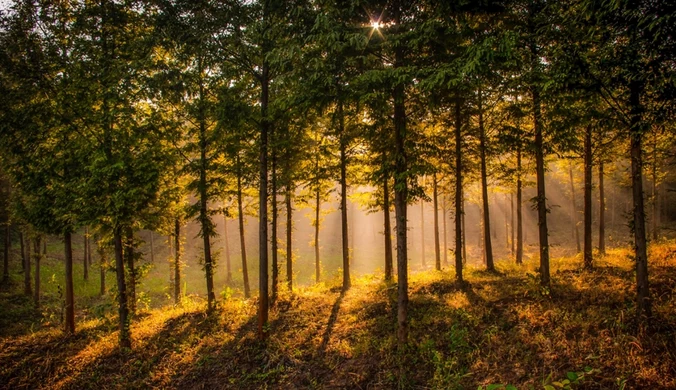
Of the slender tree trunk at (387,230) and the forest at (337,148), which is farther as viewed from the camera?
the slender tree trunk at (387,230)

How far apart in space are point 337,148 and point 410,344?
9994 mm

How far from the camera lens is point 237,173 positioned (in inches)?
531

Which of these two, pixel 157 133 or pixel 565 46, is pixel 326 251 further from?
pixel 565 46

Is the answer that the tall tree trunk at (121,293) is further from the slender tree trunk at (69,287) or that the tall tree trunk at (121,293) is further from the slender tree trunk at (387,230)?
the slender tree trunk at (387,230)

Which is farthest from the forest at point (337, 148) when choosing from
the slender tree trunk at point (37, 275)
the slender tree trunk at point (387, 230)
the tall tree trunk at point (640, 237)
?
the slender tree trunk at point (37, 275)

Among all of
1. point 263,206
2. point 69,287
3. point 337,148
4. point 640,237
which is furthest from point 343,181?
point 69,287

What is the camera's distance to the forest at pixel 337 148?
687 cm

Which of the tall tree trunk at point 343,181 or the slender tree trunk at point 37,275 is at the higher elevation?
the tall tree trunk at point 343,181

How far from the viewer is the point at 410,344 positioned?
9.04 meters

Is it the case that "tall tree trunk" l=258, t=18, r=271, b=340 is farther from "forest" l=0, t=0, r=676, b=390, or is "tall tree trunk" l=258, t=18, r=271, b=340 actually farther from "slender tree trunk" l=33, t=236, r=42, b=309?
"slender tree trunk" l=33, t=236, r=42, b=309

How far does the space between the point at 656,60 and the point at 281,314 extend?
13874 mm

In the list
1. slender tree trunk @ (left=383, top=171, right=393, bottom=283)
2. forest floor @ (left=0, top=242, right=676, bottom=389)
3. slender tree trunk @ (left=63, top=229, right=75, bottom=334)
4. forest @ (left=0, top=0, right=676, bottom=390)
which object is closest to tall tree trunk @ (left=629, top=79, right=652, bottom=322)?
forest @ (left=0, top=0, right=676, bottom=390)

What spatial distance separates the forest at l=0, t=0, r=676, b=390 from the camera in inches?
270

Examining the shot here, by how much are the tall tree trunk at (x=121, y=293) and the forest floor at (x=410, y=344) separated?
1.65 feet
